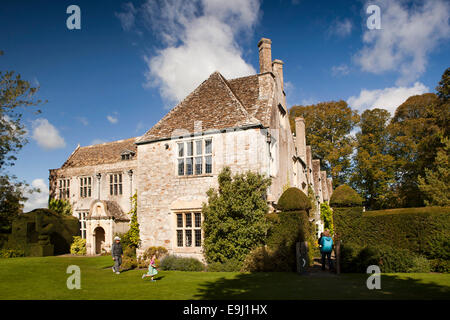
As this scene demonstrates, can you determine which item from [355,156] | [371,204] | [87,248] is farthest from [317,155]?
[87,248]

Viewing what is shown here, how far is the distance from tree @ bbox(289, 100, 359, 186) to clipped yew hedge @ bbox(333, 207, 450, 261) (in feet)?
85.4

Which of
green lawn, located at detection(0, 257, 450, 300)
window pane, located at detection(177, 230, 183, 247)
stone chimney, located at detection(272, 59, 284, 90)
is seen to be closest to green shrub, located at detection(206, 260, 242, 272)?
green lawn, located at detection(0, 257, 450, 300)

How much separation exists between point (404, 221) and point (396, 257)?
1826 mm

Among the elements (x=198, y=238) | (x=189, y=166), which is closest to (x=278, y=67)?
(x=189, y=166)

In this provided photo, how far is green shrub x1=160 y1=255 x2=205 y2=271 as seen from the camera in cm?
1620

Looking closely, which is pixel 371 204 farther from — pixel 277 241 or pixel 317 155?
pixel 277 241

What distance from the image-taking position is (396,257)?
13359 millimetres

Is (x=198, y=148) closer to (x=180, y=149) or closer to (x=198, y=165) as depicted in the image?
(x=198, y=165)

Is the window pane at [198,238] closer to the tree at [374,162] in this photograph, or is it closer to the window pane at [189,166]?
the window pane at [189,166]

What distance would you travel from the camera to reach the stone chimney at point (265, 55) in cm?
2081

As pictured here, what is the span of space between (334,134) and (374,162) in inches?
266

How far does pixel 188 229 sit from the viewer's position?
18.2 m

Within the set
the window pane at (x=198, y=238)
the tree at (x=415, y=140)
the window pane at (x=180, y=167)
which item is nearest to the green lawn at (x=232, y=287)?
the window pane at (x=198, y=238)

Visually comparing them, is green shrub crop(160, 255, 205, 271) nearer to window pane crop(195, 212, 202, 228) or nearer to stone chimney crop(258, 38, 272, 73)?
window pane crop(195, 212, 202, 228)
